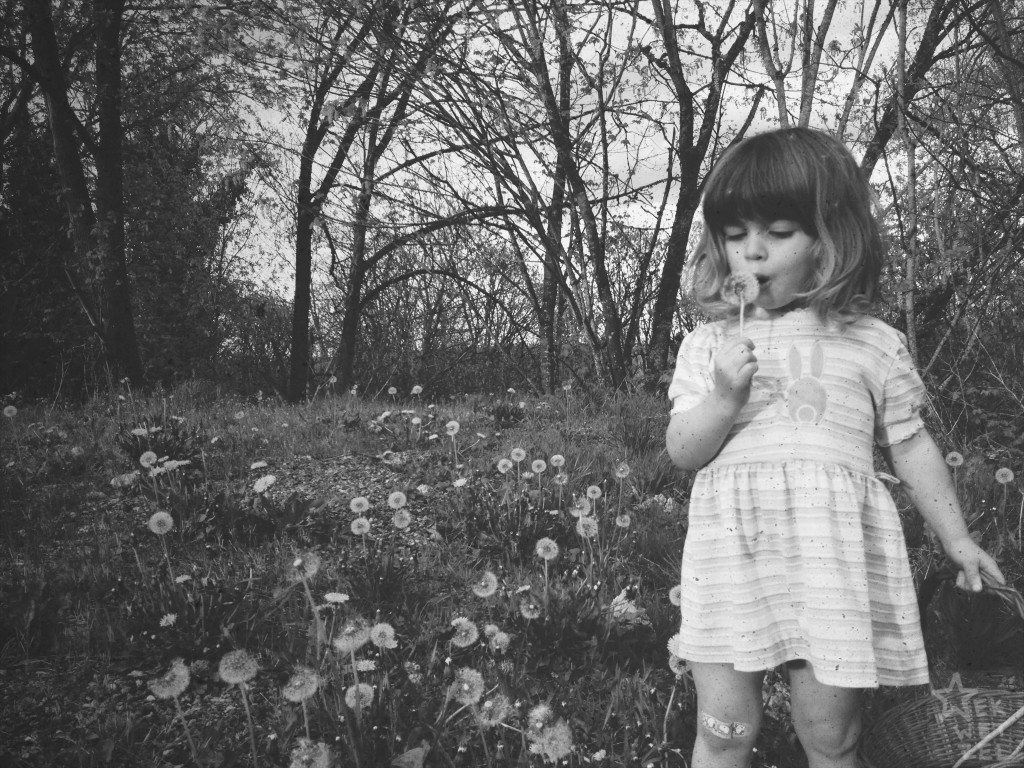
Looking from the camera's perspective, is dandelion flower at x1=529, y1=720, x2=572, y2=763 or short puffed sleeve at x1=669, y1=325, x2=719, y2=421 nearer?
dandelion flower at x1=529, y1=720, x2=572, y2=763

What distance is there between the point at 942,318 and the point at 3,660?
16.2 feet

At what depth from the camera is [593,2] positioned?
4777 mm

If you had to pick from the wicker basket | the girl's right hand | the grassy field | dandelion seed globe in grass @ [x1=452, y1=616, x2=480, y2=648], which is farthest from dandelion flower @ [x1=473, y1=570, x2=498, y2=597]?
the wicker basket

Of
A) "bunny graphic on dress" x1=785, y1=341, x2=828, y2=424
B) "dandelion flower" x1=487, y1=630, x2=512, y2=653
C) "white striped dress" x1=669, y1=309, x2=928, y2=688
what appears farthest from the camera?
"dandelion flower" x1=487, y1=630, x2=512, y2=653

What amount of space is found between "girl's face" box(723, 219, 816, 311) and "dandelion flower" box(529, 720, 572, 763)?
1.03m

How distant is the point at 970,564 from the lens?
5.28 feet

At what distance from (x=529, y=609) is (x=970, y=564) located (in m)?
1.14

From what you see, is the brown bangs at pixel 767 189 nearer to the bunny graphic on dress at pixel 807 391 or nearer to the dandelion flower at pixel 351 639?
the bunny graphic on dress at pixel 807 391

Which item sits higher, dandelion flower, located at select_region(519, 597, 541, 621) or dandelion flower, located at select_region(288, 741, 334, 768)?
dandelion flower, located at select_region(519, 597, 541, 621)

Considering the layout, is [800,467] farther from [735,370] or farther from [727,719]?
[727,719]

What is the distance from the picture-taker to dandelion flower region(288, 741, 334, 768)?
1.49 metres

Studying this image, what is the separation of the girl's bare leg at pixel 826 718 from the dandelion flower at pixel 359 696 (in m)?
0.93

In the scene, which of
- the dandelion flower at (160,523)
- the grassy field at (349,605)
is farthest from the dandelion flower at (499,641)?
the dandelion flower at (160,523)

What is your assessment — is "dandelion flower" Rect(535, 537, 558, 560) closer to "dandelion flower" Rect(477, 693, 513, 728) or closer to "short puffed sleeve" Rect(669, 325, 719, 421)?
"dandelion flower" Rect(477, 693, 513, 728)
